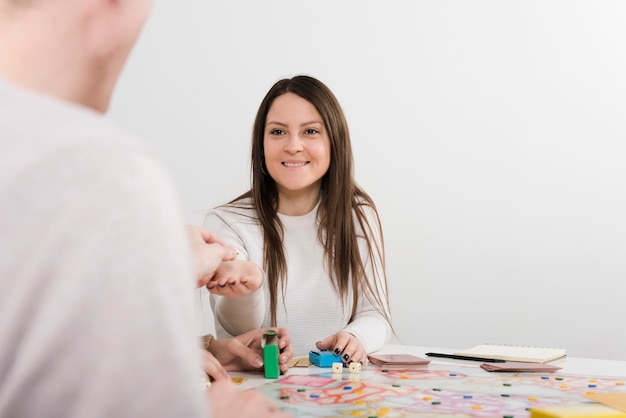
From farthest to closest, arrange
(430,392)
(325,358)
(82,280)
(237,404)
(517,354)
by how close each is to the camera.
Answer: (517,354)
(325,358)
(430,392)
(237,404)
(82,280)

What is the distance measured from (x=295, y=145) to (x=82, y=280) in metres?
1.90

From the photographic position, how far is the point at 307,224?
2314 millimetres

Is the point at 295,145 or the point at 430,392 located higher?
the point at 295,145

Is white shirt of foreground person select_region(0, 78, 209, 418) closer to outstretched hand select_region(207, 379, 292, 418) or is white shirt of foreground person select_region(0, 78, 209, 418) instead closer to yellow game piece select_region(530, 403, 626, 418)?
outstretched hand select_region(207, 379, 292, 418)

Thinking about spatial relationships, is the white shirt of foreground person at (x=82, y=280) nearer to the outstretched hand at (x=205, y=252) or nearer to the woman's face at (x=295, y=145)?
the outstretched hand at (x=205, y=252)

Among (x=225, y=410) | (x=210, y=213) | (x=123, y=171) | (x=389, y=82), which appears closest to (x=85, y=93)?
(x=123, y=171)

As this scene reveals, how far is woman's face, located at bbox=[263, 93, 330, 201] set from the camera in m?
2.26

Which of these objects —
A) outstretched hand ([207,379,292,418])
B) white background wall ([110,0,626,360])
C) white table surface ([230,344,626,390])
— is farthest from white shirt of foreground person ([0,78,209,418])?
white background wall ([110,0,626,360])

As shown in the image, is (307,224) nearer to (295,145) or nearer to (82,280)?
(295,145)

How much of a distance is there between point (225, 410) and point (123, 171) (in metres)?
0.32

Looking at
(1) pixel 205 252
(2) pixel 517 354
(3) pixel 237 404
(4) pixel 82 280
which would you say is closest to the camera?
(4) pixel 82 280

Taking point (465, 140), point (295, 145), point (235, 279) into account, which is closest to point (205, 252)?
point (235, 279)

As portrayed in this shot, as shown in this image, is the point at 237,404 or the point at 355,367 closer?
the point at 237,404

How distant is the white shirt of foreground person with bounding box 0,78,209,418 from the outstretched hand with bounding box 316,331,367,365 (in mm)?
1207
